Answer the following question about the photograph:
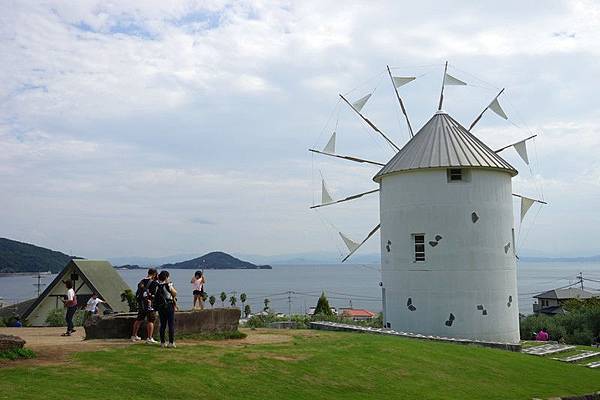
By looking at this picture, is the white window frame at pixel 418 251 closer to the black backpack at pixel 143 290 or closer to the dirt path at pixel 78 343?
the dirt path at pixel 78 343

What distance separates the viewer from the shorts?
1453cm

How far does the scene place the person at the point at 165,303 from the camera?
13.9 meters

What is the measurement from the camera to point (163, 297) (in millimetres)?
13969

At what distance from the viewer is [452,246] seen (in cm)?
2428

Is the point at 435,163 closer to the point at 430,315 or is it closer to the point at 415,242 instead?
the point at 415,242

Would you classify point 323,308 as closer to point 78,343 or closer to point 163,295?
point 163,295

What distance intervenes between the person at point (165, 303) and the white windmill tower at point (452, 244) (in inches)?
524

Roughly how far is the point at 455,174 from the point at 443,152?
3.75 ft

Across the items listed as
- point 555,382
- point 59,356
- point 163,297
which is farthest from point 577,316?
point 59,356

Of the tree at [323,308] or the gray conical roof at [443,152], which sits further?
the tree at [323,308]

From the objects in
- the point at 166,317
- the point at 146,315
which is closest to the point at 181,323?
the point at 146,315

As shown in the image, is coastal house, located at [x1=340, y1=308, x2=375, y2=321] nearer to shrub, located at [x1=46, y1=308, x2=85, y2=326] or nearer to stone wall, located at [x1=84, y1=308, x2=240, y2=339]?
shrub, located at [x1=46, y1=308, x2=85, y2=326]

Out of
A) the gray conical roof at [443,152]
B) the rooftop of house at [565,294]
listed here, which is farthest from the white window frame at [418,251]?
the rooftop of house at [565,294]

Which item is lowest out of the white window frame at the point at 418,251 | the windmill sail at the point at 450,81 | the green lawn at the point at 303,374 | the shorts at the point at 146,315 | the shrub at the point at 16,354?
the green lawn at the point at 303,374
